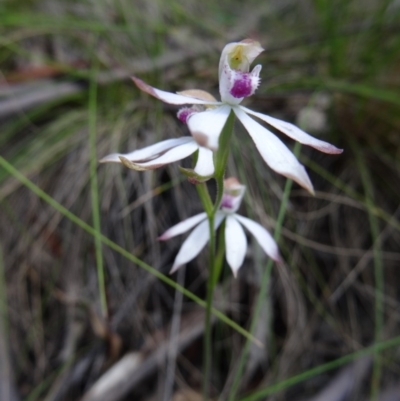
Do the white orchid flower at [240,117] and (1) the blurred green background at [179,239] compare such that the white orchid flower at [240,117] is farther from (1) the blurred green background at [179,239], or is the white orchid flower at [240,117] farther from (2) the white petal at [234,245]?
(1) the blurred green background at [179,239]

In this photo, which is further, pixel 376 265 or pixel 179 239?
pixel 179 239

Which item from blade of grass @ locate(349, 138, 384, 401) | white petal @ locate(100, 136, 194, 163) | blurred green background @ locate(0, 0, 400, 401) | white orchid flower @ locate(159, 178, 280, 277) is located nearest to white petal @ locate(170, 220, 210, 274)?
white orchid flower @ locate(159, 178, 280, 277)

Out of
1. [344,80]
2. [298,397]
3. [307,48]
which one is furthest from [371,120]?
[298,397]

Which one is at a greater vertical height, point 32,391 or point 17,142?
point 17,142

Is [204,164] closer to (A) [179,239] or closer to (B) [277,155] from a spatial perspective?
(B) [277,155]

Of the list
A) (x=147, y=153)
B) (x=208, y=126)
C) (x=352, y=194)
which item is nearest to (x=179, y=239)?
(x=352, y=194)

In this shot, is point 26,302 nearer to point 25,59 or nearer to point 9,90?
point 9,90
